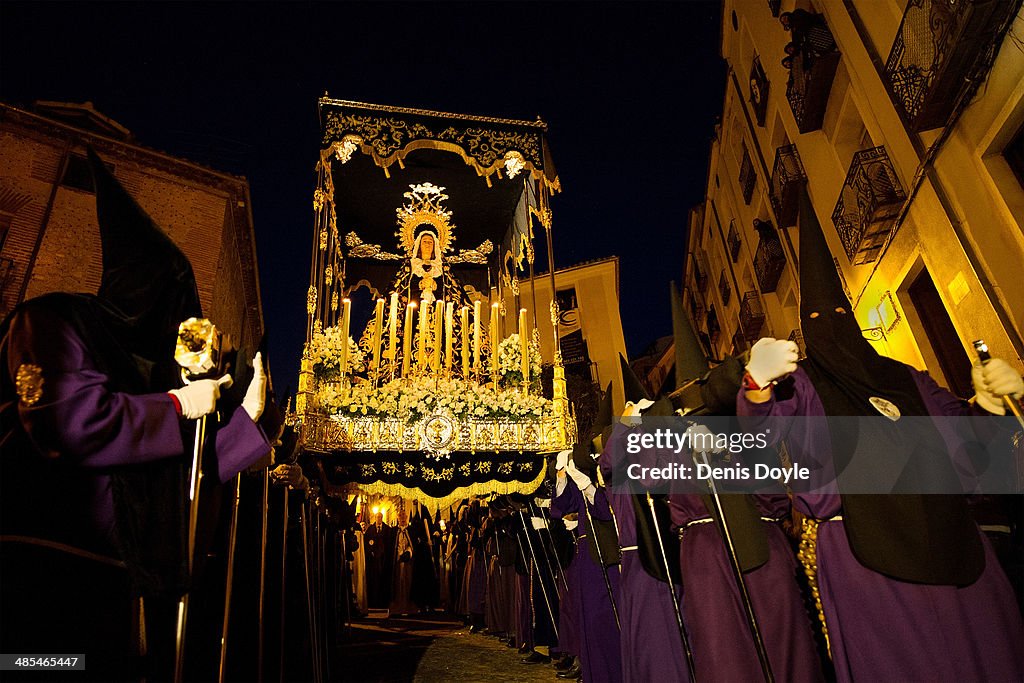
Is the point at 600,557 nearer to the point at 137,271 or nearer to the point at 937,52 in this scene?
the point at 137,271

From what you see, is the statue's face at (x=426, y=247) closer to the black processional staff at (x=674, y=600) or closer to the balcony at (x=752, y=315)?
the black processional staff at (x=674, y=600)

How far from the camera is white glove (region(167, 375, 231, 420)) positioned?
185 cm

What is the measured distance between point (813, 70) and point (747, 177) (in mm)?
4429

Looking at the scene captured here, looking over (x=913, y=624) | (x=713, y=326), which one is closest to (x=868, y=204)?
(x=913, y=624)

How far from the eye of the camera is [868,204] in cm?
716

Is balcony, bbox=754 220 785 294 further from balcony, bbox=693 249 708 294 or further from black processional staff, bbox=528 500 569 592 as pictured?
black processional staff, bbox=528 500 569 592

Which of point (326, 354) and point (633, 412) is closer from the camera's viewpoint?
point (633, 412)

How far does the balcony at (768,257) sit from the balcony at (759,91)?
234cm

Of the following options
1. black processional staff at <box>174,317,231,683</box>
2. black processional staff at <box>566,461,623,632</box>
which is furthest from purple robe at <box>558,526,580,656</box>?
black processional staff at <box>174,317,231,683</box>

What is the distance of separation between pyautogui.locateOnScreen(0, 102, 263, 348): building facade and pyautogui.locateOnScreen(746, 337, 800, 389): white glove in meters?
12.8

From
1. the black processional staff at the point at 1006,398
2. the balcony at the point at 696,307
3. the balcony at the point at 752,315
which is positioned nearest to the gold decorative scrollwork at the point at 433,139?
the black processional staff at the point at 1006,398

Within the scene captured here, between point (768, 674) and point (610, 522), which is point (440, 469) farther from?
point (768, 674)

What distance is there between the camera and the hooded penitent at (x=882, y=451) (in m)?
1.86

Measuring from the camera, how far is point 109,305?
198 centimetres
